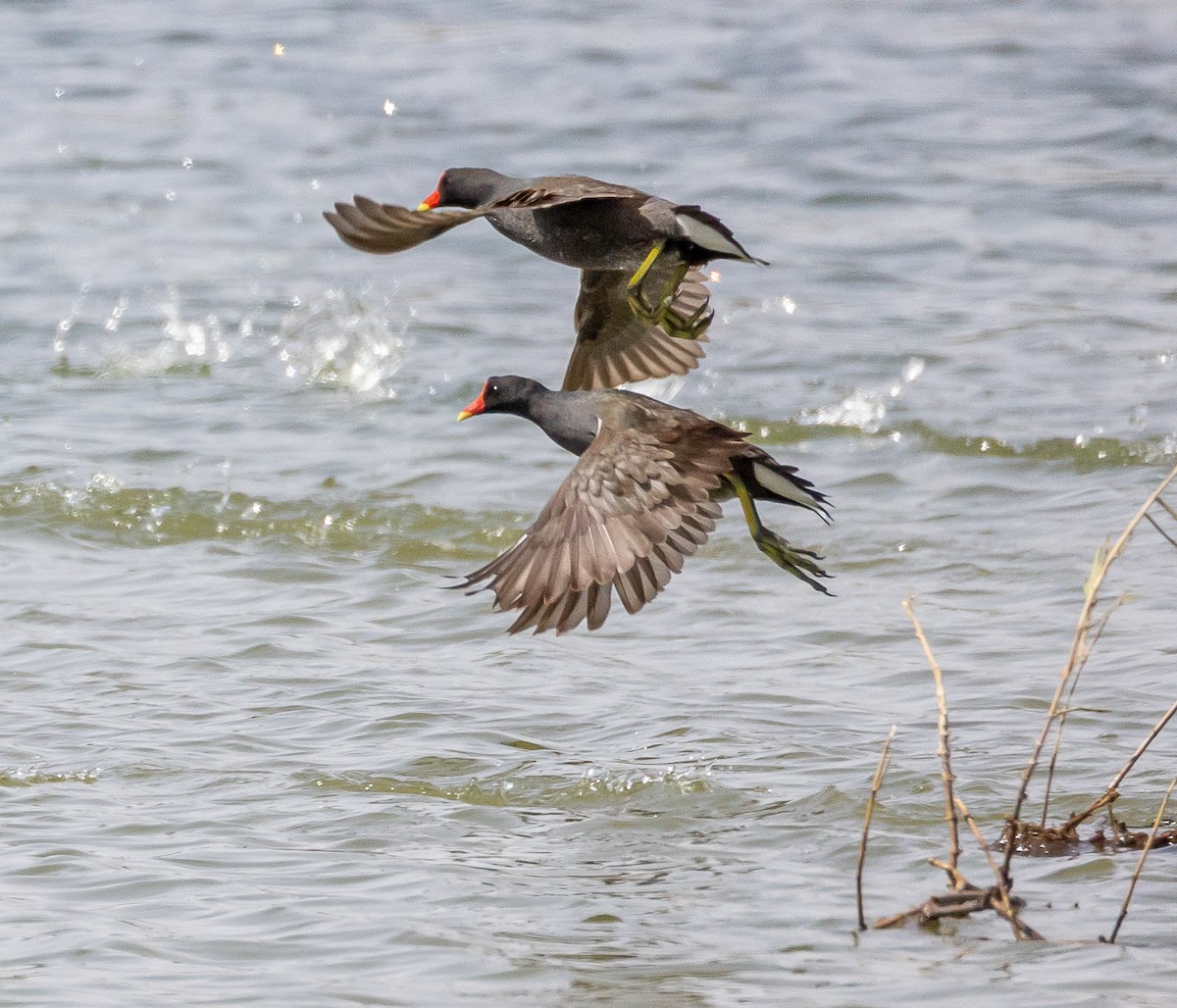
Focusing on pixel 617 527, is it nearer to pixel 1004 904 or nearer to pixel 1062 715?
pixel 1062 715

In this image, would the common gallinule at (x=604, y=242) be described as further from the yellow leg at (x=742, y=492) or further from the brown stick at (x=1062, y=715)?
the brown stick at (x=1062, y=715)

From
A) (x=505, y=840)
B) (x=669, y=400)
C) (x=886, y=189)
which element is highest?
(x=886, y=189)

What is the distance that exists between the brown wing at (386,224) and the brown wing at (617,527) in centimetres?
65

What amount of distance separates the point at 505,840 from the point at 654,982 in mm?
854

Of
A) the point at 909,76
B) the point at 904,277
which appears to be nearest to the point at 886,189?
the point at 904,277

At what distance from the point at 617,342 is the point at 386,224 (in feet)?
4.77

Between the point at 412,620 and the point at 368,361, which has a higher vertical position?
the point at 368,361

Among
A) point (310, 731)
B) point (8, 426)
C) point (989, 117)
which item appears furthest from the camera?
point (989, 117)

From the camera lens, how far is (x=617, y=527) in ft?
14.1

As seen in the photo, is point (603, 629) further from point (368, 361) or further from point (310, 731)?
point (368, 361)

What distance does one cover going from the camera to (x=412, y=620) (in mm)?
6121

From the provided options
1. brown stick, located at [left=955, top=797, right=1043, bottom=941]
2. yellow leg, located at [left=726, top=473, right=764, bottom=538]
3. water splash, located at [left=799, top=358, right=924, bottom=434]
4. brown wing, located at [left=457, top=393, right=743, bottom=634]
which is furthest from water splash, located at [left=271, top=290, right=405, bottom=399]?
brown stick, located at [left=955, top=797, right=1043, bottom=941]

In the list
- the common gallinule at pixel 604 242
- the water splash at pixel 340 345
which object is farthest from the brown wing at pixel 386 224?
the water splash at pixel 340 345

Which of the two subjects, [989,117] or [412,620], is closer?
[412,620]
